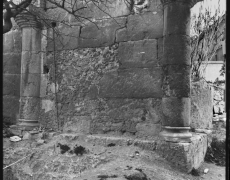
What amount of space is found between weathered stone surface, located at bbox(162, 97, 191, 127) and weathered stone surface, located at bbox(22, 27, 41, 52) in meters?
3.01

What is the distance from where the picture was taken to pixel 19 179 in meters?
4.64

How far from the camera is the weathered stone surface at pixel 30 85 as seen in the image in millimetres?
5715

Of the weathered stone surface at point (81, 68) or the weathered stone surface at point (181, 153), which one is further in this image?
the weathered stone surface at point (81, 68)

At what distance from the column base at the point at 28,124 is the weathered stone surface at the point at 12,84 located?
0.73 m

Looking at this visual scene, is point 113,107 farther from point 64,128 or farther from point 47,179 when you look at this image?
point 47,179

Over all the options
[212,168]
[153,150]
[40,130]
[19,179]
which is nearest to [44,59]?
[40,130]

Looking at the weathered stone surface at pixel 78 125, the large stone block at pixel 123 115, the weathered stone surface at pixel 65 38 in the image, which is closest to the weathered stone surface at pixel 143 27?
the weathered stone surface at pixel 65 38

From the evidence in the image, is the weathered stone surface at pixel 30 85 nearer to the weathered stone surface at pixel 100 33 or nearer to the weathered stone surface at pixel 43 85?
the weathered stone surface at pixel 43 85

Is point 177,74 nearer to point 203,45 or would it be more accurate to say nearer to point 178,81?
point 178,81

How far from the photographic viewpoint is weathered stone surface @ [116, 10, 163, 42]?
4727mm

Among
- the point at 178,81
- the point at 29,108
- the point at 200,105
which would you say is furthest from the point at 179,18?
the point at 29,108

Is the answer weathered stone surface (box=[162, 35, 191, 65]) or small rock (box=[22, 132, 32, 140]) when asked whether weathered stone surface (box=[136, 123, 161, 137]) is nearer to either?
weathered stone surface (box=[162, 35, 191, 65])

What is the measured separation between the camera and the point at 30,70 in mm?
5754

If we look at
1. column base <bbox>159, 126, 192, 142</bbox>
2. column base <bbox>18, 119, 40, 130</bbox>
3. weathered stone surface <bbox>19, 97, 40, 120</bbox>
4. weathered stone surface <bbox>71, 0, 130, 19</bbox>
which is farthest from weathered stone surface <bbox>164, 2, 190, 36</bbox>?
column base <bbox>18, 119, 40, 130</bbox>
